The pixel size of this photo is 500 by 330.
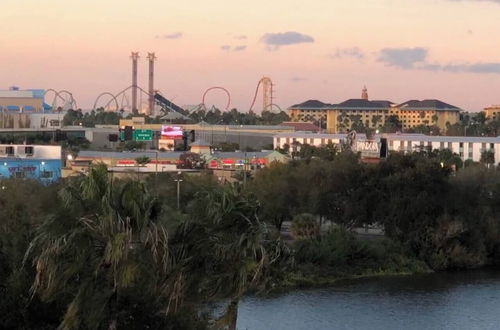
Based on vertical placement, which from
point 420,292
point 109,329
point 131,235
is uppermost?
point 131,235

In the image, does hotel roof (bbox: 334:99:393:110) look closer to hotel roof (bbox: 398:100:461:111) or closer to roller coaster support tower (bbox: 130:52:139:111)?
hotel roof (bbox: 398:100:461:111)

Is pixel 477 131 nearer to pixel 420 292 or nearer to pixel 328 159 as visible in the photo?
pixel 328 159

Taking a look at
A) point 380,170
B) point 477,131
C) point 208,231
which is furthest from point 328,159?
point 477,131

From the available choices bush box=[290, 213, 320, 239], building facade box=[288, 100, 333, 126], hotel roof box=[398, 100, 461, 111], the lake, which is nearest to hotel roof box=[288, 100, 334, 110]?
building facade box=[288, 100, 333, 126]

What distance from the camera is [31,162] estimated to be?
1843 inches

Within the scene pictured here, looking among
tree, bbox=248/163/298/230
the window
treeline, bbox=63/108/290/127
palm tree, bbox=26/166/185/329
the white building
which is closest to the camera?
palm tree, bbox=26/166/185/329

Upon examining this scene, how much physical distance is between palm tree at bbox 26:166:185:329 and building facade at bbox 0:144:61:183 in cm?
2854

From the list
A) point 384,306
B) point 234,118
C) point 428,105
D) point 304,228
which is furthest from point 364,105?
point 384,306

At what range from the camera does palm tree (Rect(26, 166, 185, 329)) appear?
38.2 ft

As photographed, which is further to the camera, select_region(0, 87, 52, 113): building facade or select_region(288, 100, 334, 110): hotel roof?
select_region(288, 100, 334, 110): hotel roof

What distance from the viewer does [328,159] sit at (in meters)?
40.4

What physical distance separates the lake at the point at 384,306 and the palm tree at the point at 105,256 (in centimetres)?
927

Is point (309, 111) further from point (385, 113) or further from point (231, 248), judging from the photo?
point (231, 248)

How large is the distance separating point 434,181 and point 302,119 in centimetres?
10664
